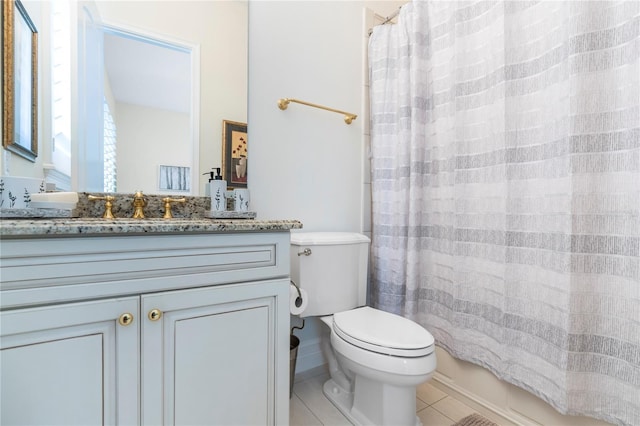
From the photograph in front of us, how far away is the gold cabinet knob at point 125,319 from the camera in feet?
2.49

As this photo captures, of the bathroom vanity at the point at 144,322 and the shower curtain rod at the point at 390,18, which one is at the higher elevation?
the shower curtain rod at the point at 390,18

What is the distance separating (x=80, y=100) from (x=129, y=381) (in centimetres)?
104

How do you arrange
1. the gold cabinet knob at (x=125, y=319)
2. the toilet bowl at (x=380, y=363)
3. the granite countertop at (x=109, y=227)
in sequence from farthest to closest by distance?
the toilet bowl at (x=380, y=363) < the gold cabinet knob at (x=125, y=319) < the granite countertop at (x=109, y=227)

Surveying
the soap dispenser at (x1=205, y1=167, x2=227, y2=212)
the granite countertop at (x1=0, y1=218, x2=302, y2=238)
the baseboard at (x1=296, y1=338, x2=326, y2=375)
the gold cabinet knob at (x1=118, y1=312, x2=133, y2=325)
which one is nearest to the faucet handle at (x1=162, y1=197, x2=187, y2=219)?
the soap dispenser at (x1=205, y1=167, x2=227, y2=212)

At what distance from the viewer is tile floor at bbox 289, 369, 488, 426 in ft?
4.38

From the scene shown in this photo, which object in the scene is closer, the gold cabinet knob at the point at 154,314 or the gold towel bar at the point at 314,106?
the gold cabinet knob at the point at 154,314

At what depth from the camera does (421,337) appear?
1.15m

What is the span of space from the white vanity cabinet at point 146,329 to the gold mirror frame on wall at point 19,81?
62cm

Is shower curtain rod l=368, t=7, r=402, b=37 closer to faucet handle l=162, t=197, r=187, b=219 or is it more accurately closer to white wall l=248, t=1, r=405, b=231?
white wall l=248, t=1, r=405, b=231

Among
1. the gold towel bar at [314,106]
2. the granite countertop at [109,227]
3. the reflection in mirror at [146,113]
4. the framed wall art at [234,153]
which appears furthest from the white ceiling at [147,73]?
the granite countertop at [109,227]

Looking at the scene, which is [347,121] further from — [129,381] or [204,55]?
[129,381]

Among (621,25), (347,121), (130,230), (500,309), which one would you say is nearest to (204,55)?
(347,121)

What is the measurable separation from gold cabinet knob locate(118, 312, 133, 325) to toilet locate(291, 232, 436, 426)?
0.73 m

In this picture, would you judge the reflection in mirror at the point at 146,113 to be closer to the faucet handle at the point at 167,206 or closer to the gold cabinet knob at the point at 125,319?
the faucet handle at the point at 167,206
